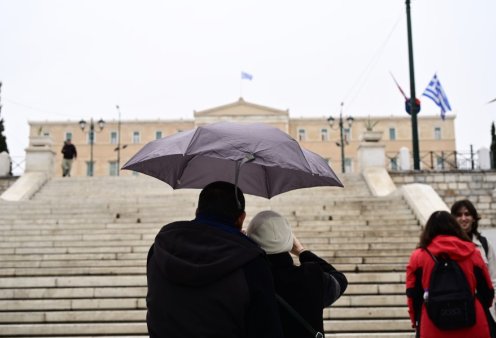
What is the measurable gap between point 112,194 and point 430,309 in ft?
41.3

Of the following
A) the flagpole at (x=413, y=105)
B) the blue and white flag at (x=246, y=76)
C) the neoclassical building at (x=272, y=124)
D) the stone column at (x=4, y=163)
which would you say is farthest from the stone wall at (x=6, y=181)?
the neoclassical building at (x=272, y=124)

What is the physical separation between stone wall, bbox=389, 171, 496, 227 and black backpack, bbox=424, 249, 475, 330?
1220cm

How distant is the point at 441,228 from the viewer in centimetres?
353

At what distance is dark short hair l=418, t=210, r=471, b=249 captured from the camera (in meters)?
3.51

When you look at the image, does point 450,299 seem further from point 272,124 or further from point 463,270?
point 272,124

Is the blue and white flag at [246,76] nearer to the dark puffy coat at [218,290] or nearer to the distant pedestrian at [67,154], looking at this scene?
the distant pedestrian at [67,154]

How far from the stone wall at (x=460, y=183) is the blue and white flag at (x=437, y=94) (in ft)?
15.2

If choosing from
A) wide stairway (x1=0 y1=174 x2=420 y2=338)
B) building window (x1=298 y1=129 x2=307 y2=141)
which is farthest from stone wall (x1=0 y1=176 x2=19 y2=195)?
building window (x1=298 y1=129 x2=307 y2=141)

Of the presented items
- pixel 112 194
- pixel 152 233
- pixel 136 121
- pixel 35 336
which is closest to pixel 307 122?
pixel 136 121

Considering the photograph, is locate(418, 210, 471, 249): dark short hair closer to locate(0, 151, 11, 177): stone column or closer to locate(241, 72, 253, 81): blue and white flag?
locate(0, 151, 11, 177): stone column

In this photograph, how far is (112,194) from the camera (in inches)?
584

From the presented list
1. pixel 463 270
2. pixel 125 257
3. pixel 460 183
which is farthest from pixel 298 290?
pixel 460 183

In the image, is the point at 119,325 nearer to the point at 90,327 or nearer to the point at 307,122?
the point at 90,327

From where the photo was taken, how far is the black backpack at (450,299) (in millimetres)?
3201
